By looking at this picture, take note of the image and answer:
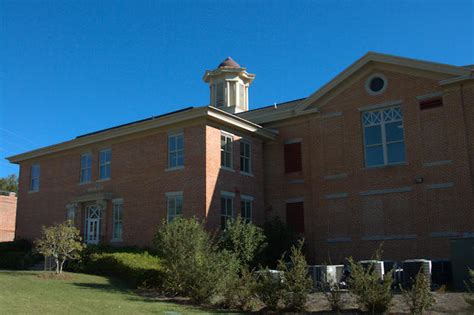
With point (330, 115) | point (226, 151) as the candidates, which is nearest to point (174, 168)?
point (226, 151)

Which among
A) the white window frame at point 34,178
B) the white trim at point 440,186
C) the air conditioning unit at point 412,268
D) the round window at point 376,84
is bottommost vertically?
the air conditioning unit at point 412,268

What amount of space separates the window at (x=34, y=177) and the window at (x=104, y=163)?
679 centimetres

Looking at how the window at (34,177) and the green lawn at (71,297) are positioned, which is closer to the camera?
the green lawn at (71,297)

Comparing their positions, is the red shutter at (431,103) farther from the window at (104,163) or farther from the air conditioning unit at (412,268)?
the window at (104,163)

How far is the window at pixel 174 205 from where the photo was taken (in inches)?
1000

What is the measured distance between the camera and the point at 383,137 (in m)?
25.3

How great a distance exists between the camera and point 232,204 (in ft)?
85.6

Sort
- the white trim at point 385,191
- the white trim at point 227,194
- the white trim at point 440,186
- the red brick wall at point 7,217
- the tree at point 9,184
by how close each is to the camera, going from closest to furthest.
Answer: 1. the white trim at point 440,186
2. the white trim at point 385,191
3. the white trim at point 227,194
4. the red brick wall at point 7,217
5. the tree at point 9,184

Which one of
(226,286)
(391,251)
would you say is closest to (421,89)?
(391,251)

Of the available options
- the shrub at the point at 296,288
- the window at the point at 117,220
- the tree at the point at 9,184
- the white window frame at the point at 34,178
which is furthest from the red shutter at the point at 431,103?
the tree at the point at 9,184

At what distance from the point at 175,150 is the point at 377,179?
1021 centimetres

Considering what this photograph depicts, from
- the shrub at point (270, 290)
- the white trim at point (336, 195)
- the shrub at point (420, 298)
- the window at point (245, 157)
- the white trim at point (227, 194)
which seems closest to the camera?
the shrub at point (420, 298)

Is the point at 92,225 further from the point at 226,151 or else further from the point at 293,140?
the point at 293,140

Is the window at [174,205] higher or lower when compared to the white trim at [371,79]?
lower
